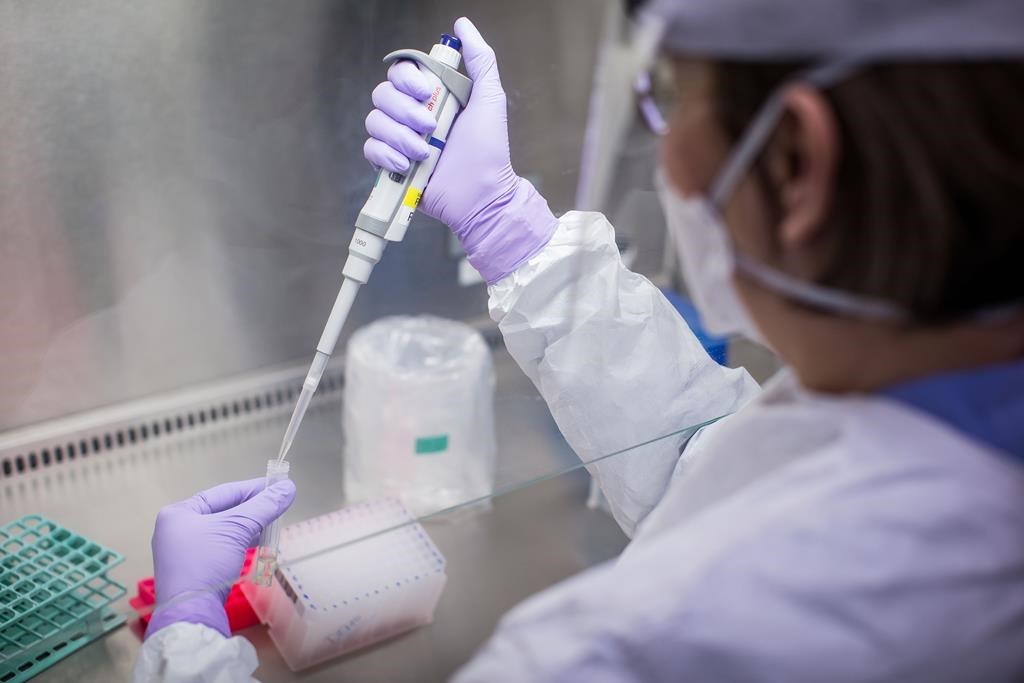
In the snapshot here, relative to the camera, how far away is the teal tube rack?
3.90ft

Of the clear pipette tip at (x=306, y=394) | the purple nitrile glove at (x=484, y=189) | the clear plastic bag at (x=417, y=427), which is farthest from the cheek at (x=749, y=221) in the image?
the clear plastic bag at (x=417, y=427)

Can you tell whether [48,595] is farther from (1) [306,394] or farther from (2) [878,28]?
(2) [878,28]

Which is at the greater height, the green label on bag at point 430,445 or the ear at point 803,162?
the ear at point 803,162

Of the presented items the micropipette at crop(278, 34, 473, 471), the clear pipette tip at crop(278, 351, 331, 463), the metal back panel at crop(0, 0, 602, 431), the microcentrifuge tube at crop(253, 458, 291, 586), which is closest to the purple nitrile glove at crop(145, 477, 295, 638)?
the microcentrifuge tube at crop(253, 458, 291, 586)

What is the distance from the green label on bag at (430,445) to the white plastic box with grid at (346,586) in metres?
0.37

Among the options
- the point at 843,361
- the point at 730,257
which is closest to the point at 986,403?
the point at 843,361

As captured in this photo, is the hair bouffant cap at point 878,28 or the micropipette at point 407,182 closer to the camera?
the hair bouffant cap at point 878,28

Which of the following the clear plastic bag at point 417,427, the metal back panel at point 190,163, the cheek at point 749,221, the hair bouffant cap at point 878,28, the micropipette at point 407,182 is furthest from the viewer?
A: the clear plastic bag at point 417,427

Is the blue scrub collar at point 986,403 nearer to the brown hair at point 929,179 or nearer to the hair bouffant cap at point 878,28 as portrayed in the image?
the brown hair at point 929,179

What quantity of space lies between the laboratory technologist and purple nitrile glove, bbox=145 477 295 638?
358 mm

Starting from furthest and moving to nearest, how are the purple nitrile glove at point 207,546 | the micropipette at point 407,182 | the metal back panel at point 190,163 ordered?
the metal back panel at point 190,163 < the micropipette at point 407,182 < the purple nitrile glove at point 207,546

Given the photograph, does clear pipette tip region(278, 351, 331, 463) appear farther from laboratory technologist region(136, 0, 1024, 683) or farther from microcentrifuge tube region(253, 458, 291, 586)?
laboratory technologist region(136, 0, 1024, 683)

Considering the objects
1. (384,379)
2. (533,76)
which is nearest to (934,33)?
(533,76)

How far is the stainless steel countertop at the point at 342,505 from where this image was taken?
40.9 inches
